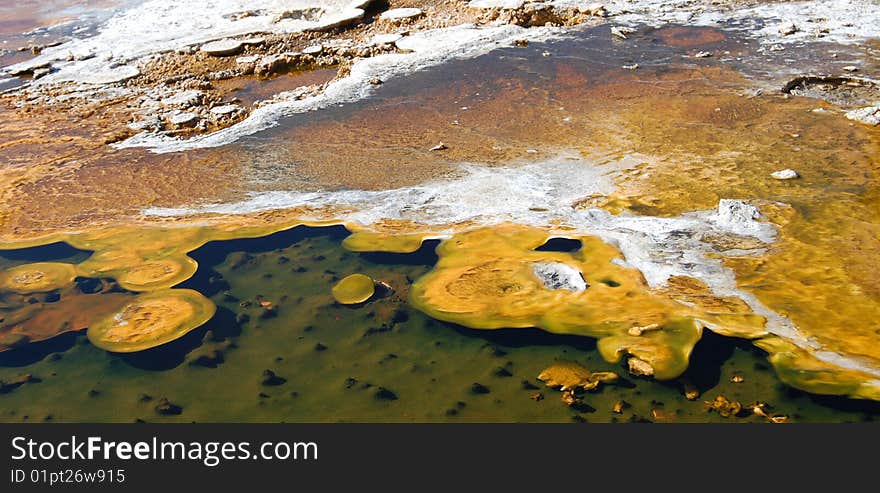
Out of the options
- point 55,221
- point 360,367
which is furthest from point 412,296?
point 55,221

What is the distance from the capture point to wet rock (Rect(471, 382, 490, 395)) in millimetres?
3412

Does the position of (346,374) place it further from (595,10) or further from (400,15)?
(595,10)

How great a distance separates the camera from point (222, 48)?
9.08 meters

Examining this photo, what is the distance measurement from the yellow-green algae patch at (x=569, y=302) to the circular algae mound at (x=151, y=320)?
1289 mm

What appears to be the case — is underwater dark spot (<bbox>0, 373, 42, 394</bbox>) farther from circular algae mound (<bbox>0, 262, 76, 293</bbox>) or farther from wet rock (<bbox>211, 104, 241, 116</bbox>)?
wet rock (<bbox>211, 104, 241, 116</bbox>)

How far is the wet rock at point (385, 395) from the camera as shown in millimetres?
3406

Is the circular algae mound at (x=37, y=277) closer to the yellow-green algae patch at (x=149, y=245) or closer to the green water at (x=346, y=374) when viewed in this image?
the yellow-green algae patch at (x=149, y=245)

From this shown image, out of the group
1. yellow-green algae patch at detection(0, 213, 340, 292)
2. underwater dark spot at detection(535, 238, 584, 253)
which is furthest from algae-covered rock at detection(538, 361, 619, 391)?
yellow-green algae patch at detection(0, 213, 340, 292)

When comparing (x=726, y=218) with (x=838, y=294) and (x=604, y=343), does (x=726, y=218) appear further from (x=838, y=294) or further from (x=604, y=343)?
(x=604, y=343)

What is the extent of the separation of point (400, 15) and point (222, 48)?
2488 mm

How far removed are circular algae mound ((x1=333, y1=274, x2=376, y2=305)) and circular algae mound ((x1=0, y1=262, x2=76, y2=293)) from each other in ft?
5.85

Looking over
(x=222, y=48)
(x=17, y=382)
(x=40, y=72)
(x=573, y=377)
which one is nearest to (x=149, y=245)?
(x=17, y=382)

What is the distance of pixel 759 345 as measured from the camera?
141 inches

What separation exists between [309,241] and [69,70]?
19.7 ft
